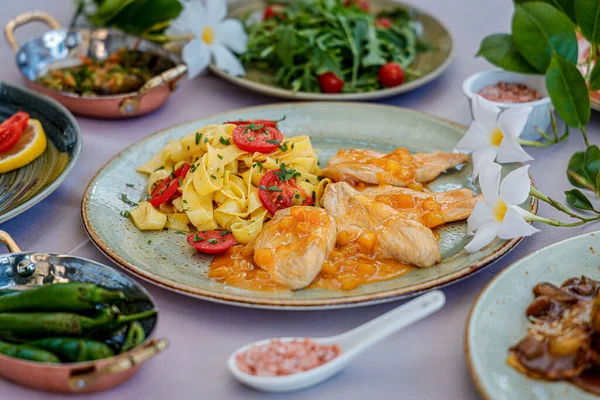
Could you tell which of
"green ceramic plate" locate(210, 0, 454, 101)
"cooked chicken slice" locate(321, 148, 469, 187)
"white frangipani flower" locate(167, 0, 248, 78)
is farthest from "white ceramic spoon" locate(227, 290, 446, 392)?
"white frangipani flower" locate(167, 0, 248, 78)

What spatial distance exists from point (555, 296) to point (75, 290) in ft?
5.28

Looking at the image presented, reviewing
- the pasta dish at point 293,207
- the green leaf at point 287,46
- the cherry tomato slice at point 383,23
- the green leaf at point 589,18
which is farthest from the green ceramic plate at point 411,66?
the green leaf at point 589,18

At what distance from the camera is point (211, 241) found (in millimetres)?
2697

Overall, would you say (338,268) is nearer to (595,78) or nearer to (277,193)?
(277,193)

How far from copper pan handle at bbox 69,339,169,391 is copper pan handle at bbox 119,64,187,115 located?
2126 mm

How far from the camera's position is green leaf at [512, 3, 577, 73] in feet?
10.7

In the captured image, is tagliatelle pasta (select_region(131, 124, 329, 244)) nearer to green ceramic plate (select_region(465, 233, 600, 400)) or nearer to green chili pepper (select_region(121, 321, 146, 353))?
green chili pepper (select_region(121, 321, 146, 353))

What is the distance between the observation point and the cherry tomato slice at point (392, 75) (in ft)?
13.1

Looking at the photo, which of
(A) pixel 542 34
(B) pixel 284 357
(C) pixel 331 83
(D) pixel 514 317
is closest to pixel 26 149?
(C) pixel 331 83

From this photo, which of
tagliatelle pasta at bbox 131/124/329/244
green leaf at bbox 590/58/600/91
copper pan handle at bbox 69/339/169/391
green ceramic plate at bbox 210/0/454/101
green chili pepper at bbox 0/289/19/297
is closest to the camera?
copper pan handle at bbox 69/339/169/391

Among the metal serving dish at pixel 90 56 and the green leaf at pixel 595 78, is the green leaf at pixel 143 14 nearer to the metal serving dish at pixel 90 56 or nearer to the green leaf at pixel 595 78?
the metal serving dish at pixel 90 56

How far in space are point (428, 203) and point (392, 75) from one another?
141cm

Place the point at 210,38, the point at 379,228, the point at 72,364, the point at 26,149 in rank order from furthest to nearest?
the point at 210,38 → the point at 26,149 → the point at 379,228 → the point at 72,364

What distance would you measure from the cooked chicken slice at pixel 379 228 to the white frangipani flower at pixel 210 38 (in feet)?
5.14
